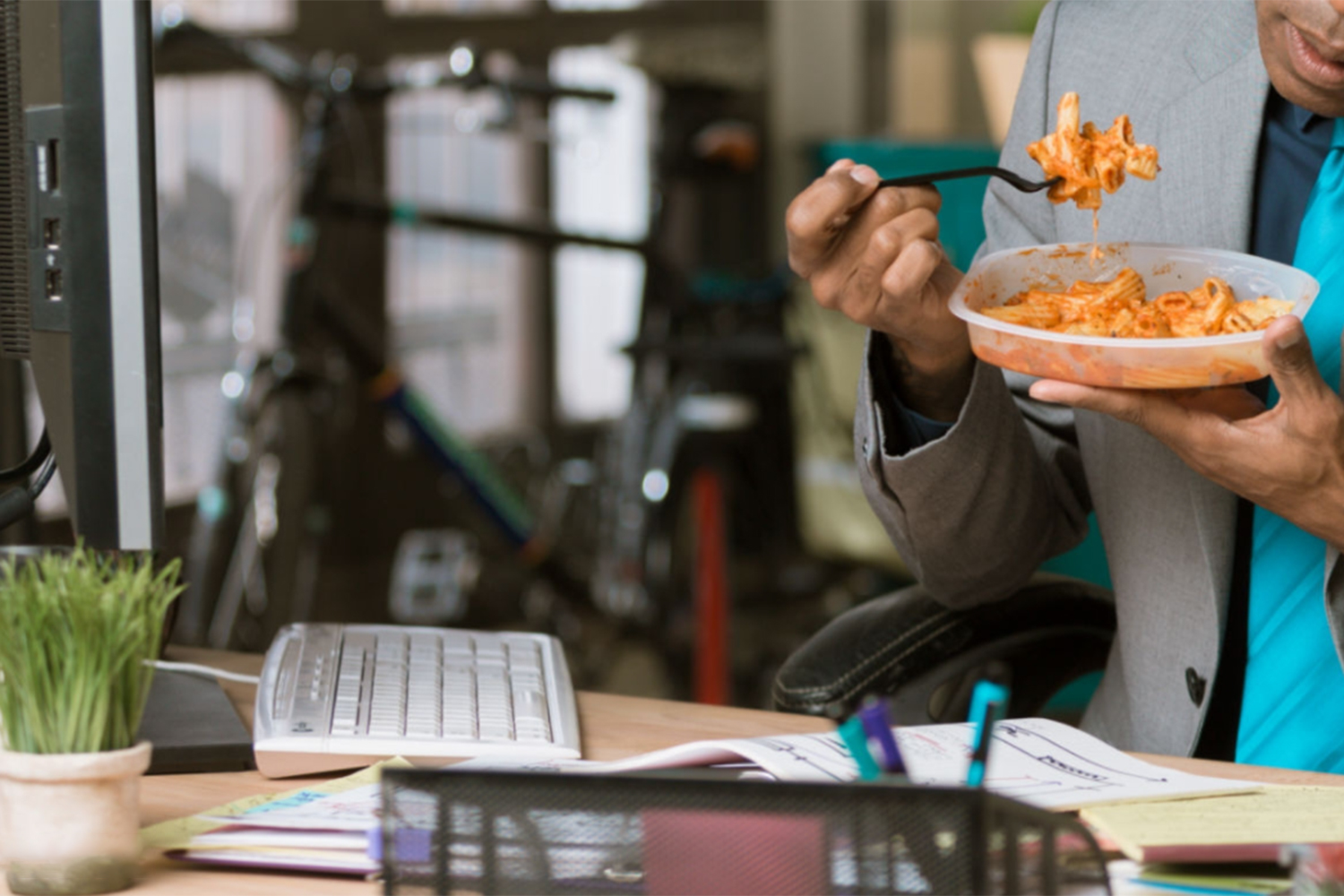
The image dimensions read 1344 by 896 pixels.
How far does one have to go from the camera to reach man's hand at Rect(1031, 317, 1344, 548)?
884mm

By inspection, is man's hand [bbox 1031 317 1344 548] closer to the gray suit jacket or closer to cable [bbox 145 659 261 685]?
the gray suit jacket

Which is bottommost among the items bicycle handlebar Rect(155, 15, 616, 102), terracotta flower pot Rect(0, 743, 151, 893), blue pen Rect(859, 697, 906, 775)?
terracotta flower pot Rect(0, 743, 151, 893)

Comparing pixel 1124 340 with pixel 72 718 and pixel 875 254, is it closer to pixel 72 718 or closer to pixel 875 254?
pixel 875 254

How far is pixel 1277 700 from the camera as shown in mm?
1095

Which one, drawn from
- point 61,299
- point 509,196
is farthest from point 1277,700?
point 509,196

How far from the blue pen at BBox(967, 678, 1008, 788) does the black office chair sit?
50 centimetres

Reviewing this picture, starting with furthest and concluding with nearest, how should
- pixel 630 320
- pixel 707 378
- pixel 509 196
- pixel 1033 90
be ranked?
pixel 630 320
pixel 509 196
pixel 707 378
pixel 1033 90

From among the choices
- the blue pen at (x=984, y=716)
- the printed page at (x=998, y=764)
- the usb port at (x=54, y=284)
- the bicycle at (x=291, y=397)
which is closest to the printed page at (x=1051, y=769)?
Answer: the printed page at (x=998, y=764)

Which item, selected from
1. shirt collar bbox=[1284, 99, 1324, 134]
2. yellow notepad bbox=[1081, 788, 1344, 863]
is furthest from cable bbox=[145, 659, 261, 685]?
shirt collar bbox=[1284, 99, 1324, 134]

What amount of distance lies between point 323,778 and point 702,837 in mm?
399

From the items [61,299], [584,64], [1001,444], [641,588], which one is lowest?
[641,588]

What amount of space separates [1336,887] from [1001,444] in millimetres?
582

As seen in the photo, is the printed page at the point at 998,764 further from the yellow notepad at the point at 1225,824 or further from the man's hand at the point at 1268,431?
the man's hand at the point at 1268,431

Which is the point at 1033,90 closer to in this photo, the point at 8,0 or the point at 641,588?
the point at 8,0
